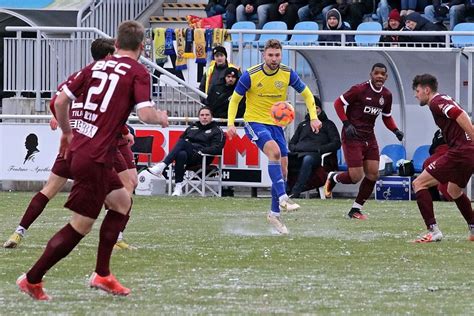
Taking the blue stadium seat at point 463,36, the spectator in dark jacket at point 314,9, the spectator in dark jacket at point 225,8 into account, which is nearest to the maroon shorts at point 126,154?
the blue stadium seat at point 463,36

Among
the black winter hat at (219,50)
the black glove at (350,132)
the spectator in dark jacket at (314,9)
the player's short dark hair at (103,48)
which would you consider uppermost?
the spectator in dark jacket at (314,9)

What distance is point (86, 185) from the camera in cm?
890

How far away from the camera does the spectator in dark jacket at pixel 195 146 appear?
21750 mm

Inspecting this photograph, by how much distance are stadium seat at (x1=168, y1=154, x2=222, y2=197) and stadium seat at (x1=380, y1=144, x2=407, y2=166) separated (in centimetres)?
290

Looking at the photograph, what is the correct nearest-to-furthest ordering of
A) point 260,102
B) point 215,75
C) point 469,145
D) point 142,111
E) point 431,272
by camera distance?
point 142,111 < point 431,272 < point 469,145 < point 260,102 < point 215,75

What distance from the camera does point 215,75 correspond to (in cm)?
2217

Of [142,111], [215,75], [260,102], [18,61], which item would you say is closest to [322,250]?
[260,102]

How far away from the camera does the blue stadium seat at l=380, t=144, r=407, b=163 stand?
2259 cm

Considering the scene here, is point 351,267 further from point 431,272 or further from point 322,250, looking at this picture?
point 322,250

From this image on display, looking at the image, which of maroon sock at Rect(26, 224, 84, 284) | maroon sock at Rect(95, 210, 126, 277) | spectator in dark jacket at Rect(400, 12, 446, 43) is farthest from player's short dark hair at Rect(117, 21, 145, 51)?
spectator in dark jacket at Rect(400, 12, 446, 43)

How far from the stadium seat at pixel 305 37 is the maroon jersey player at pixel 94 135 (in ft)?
46.6

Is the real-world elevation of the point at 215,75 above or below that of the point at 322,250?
above

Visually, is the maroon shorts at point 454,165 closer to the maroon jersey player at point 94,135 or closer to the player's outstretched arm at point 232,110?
the player's outstretched arm at point 232,110

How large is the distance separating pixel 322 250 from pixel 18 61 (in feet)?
39.9
